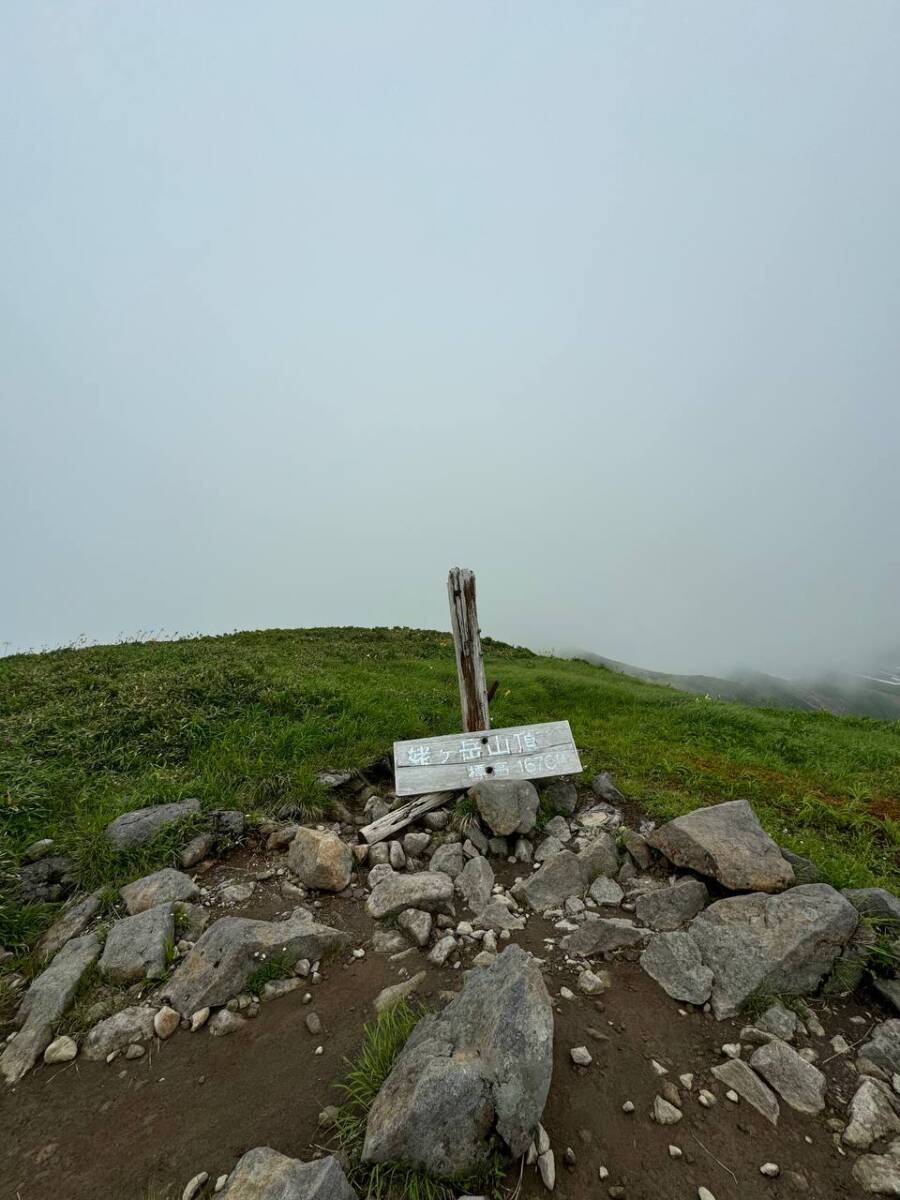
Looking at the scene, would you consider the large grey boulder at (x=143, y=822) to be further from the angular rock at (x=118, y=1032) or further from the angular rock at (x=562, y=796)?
the angular rock at (x=562, y=796)

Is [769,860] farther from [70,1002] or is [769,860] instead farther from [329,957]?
[70,1002]

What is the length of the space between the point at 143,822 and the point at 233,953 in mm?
3009

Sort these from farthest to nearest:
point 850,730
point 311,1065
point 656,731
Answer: point 850,730 < point 656,731 < point 311,1065

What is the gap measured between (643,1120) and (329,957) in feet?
10.3

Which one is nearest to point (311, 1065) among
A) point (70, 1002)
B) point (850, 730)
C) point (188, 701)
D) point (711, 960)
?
point (70, 1002)

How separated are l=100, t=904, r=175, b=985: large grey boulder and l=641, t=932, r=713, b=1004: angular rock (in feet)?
15.9

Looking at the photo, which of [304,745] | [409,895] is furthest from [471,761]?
[304,745]

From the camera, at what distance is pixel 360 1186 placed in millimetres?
3232

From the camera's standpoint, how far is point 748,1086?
3.93 meters

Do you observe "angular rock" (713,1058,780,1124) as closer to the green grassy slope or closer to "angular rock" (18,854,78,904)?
the green grassy slope

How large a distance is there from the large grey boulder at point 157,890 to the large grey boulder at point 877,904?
7276mm

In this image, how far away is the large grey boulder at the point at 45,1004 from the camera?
4.39 meters

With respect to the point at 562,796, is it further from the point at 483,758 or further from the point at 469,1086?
the point at 469,1086

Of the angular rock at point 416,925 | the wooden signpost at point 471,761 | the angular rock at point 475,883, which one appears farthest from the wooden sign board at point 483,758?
the angular rock at point 416,925
